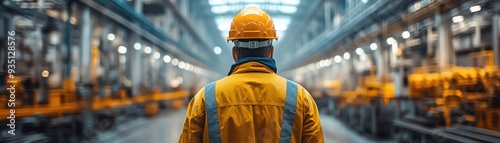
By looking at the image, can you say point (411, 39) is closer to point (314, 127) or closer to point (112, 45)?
point (314, 127)

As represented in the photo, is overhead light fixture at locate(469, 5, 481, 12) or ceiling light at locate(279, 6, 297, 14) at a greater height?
ceiling light at locate(279, 6, 297, 14)

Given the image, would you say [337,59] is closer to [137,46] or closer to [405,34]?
[137,46]

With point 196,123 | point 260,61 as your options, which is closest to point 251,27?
point 260,61

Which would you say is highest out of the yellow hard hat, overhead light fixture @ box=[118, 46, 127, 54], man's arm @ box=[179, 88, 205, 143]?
overhead light fixture @ box=[118, 46, 127, 54]

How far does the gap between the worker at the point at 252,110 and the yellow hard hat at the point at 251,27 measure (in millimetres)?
108

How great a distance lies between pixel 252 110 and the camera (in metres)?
1.81

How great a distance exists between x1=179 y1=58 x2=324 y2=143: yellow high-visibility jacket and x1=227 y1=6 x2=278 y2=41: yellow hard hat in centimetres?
13

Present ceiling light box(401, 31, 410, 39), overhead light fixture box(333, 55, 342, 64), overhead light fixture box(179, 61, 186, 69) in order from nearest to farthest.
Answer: ceiling light box(401, 31, 410, 39)
overhead light fixture box(333, 55, 342, 64)
overhead light fixture box(179, 61, 186, 69)

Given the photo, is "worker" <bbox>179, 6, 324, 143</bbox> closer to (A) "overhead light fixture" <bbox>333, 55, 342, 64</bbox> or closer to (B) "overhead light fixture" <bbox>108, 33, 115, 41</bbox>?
(B) "overhead light fixture" <bbox>108, 33, 115, 41</bbox>

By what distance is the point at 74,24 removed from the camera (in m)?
8.76

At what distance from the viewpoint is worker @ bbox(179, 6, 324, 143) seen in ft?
5.91

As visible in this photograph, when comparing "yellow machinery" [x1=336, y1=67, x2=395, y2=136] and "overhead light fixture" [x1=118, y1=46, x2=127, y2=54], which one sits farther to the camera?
"overhead light fixture" [x1=118, y1=46, x2=127, y2=54]

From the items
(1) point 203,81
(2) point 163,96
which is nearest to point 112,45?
(2) point 163,96

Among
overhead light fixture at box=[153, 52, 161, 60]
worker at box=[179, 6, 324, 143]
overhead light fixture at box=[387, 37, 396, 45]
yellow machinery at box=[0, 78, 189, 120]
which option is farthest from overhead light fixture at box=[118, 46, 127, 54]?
worker at box=[179, 6, 324, 143]
